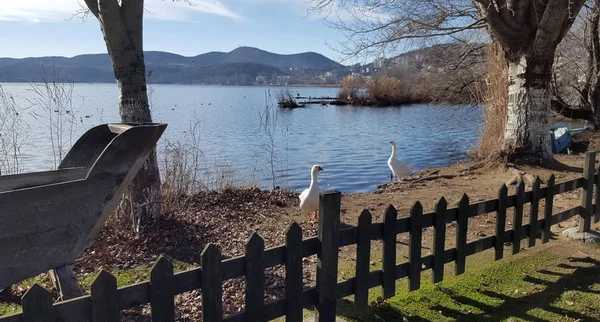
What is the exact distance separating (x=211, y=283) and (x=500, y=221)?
11.2ft

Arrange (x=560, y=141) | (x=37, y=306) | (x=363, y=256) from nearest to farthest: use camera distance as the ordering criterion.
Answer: (x=37, y=306) < (x=363, y=256) < (x=560, y=141)

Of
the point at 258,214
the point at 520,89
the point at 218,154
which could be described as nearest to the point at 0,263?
the point at 258,214

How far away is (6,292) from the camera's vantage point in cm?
510

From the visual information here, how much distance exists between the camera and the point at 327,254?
149 inches

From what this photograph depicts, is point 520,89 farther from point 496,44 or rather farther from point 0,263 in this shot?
point 0,263

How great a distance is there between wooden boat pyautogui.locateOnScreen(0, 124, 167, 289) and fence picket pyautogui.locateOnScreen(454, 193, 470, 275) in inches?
114

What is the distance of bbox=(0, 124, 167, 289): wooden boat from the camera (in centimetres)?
342

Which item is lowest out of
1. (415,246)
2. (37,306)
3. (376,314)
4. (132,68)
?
(376,314)

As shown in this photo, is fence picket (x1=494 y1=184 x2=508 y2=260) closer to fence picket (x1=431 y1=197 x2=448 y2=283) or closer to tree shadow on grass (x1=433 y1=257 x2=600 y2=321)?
tree shadow on grass (x1=433 y1=257 x2=600 y2=321)

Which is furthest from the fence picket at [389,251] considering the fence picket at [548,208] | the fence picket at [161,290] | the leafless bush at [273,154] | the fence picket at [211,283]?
the leafless bush at [273,154]

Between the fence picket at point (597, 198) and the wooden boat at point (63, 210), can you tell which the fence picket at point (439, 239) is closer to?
the wooden boat at point (63, 210)

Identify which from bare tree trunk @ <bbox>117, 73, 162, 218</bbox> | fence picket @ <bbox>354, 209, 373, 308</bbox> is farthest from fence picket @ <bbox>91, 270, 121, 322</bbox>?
bare tree trunk @ <bbox>117, 73, 162, 218</bbox>

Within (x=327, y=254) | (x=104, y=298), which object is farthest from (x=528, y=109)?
(x=104, y=298)

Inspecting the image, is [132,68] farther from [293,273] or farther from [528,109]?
[528,109]
